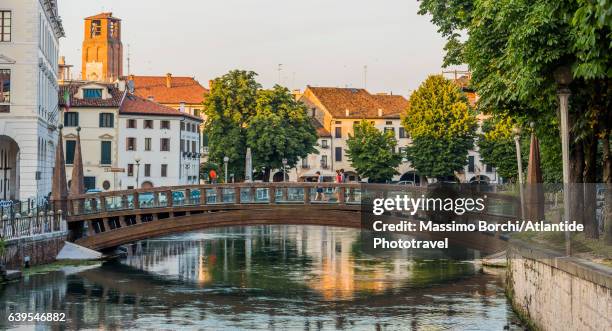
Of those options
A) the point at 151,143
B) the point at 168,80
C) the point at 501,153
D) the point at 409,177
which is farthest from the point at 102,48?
the point at 501,153

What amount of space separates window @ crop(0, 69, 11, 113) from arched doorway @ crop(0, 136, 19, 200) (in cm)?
345

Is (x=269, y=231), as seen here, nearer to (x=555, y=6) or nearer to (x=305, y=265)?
(x=305, y=265)

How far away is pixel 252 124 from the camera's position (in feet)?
283

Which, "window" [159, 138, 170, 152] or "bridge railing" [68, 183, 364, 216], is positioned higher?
"window" [159, 138, 170, 152]

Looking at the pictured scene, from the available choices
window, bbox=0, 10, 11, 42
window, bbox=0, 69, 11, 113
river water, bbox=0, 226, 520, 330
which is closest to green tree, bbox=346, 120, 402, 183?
river water, bbox=0, 226, 520, 330

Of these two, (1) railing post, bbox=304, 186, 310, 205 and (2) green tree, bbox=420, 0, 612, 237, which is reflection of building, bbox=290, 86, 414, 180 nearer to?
(1) railing post, bbox=304, 186, 310, 205

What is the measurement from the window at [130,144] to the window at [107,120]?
7.06 feet

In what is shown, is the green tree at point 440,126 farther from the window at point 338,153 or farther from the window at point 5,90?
the window at point 5,90

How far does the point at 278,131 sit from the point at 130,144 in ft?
47.3

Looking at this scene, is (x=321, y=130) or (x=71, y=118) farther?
(x=321, y=130)

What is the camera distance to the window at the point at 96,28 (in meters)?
159

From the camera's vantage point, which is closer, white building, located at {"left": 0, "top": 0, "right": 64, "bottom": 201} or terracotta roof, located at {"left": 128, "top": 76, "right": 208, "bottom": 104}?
white building, located at {"left": 0, "top": 0, "right": 64, "bottom": 201}

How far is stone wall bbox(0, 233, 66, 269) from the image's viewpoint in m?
35.3

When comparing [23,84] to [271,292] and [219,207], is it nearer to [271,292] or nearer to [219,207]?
[219,207]
